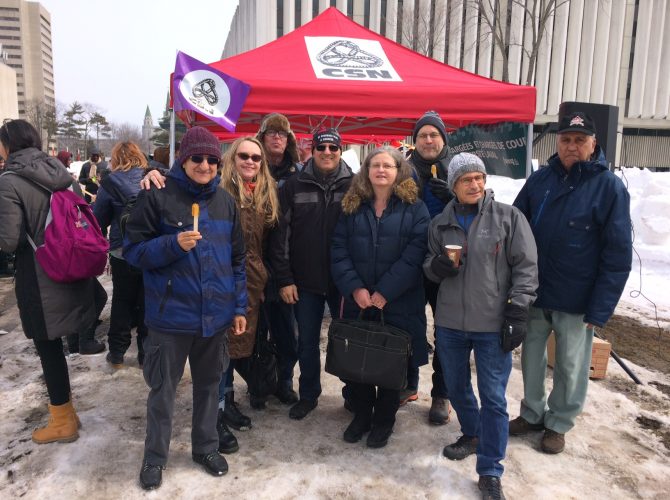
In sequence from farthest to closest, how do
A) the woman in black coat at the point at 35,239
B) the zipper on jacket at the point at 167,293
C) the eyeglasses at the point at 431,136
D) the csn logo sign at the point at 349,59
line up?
the csn logo sign at the point at 349,59 → the eyeglasses at the point at 431,136 → the woman in black coat at the point at 35,239 → the zipper on jacket at the point at 167,293

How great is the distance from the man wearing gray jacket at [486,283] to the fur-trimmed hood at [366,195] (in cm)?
26

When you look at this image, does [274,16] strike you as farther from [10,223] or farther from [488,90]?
[10,223]

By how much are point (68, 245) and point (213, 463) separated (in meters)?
1.49

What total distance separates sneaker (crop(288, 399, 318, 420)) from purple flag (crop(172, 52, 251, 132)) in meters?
2.26

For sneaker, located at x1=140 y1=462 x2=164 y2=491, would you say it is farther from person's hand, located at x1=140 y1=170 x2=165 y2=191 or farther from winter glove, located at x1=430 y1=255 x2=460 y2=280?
winter glove, located at x1=430 y1=255 x2=460 y2=280

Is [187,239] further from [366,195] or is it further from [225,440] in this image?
[225,440]

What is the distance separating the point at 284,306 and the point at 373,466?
1.23 metres

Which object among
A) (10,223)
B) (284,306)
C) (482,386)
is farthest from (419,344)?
(10,223)

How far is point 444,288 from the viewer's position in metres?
2.69

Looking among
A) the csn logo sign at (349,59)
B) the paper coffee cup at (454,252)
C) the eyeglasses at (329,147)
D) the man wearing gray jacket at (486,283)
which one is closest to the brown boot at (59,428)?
the eyeglasses at (329,147)

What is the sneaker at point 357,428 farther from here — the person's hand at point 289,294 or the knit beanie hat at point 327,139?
the knit beanie hat at point 327,139

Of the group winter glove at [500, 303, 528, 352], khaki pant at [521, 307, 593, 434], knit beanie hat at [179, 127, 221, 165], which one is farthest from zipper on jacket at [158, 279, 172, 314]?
khaki pant at [521, 307, 593, 434]

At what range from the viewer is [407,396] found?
355 cm

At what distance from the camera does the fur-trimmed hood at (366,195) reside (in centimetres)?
286
